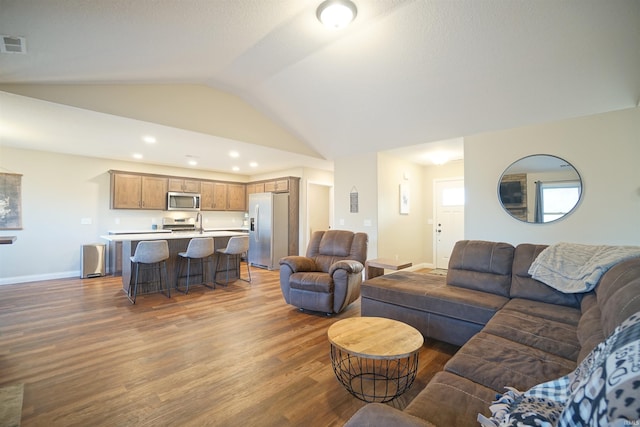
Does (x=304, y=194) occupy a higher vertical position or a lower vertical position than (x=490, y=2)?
lower

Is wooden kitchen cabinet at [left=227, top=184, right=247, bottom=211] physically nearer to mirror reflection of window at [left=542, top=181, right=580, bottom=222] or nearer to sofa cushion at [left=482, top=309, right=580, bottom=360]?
mirror reflection of window at [left=542, top=181, right=580, bottom=222]

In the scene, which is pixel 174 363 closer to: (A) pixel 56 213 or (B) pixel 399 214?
(B) pixel 399 214

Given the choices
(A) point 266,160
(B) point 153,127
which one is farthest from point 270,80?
(A) point 266,160

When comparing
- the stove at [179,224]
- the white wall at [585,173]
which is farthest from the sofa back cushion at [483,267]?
the stove at [179,224]

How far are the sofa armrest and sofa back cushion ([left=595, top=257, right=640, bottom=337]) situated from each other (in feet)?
3.31

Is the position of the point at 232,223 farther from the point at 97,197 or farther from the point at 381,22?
the point at 381,22

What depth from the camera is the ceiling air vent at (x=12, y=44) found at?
2.10 meters

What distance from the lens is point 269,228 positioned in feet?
20.4

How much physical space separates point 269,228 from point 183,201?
2.30 metres

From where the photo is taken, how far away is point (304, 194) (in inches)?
259

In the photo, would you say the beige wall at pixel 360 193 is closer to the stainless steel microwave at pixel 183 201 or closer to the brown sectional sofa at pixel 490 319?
the brown sectional sofa at pixel 490 319

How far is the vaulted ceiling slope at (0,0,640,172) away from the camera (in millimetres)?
2221

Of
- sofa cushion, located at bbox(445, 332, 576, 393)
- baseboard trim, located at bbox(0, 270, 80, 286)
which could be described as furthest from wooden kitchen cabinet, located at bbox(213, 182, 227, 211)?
sofa cushion, located at bbox(445, 332, 576, 393)

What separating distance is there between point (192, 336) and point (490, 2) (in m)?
4.09
